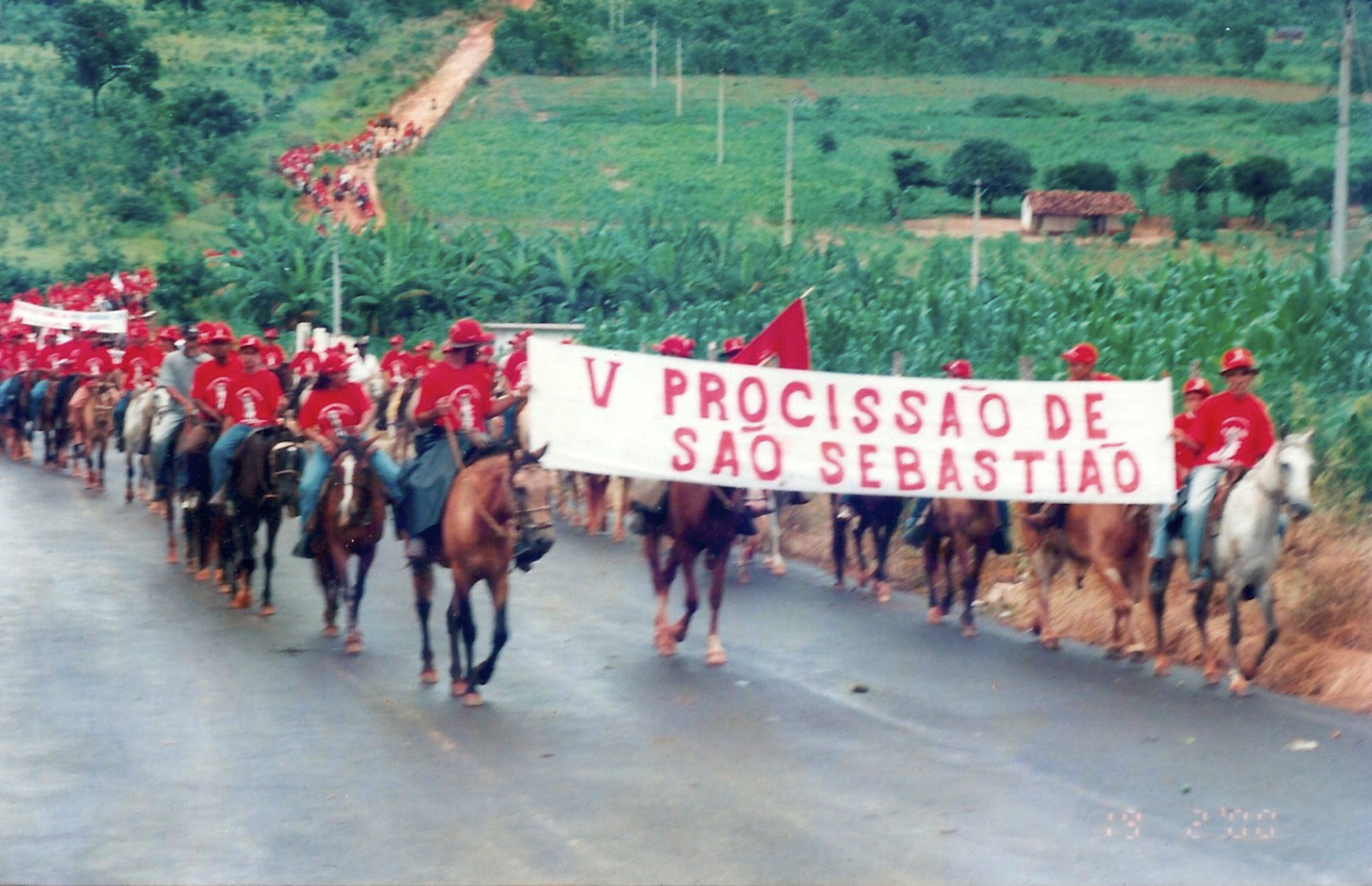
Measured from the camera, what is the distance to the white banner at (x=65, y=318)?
38.8 m

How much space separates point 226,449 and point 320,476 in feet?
7.82

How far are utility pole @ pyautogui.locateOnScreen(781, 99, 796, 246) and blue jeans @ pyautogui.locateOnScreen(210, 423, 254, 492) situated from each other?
2927 cm

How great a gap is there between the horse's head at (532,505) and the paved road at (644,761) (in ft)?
3.77

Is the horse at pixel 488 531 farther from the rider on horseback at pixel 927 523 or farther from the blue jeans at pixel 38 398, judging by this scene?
the blue jeans at pixel 38 398

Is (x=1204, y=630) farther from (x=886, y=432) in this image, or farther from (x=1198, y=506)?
(x=886, y=432)

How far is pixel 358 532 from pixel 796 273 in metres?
26.0

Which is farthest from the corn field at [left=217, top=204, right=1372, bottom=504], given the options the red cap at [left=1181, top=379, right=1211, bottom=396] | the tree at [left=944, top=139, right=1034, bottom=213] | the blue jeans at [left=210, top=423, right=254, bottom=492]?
the blue jeans at [left=210, top=423, right=254, bottom=492]

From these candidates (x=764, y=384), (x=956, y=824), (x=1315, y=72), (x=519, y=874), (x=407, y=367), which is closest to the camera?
(x=519, y=874)

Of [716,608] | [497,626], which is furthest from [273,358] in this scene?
[497,626]

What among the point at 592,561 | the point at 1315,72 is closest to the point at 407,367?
the point at 592,561

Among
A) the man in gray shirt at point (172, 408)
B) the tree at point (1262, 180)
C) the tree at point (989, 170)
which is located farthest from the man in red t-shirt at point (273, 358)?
the tree at point (989, 170)

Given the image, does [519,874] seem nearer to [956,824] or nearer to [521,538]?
[956,824]

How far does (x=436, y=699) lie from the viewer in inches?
476

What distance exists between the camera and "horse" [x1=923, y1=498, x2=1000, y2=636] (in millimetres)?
15141
